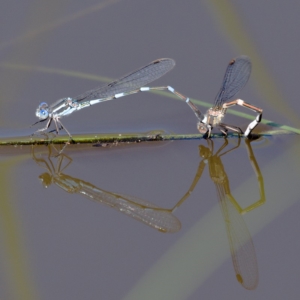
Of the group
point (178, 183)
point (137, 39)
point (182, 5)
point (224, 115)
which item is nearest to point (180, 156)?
point (178, 183)

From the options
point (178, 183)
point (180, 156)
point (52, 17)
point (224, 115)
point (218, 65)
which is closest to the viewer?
point (178, 183)

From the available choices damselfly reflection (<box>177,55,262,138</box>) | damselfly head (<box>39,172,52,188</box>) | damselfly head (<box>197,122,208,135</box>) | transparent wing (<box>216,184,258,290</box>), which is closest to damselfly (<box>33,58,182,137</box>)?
damselfly reflection (<box>177,55,262,138</box>)

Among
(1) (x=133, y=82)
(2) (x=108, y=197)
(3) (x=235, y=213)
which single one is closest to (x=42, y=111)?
(1) (x=133, y=82)

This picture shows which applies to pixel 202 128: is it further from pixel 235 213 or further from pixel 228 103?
pixel 235 213

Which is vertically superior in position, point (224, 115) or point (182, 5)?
point (182, 5)

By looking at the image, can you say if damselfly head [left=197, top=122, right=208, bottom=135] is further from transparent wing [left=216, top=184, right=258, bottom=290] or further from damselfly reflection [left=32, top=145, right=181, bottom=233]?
damselfly reflection [left=32, top=145, right=181, bottom=233]

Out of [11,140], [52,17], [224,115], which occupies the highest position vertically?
[52,17]

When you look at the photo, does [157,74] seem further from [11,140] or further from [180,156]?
[11,140]
